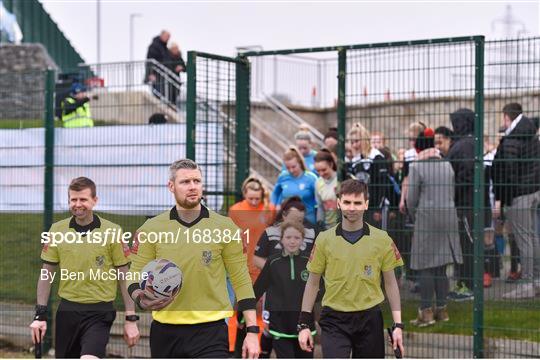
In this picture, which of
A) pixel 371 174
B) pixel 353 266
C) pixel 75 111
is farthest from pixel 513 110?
pixel 75 111

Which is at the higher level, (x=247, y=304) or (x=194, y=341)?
(x=247, y=304)

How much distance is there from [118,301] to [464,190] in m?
4.31

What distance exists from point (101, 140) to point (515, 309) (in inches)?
213

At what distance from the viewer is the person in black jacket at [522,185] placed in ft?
36.7

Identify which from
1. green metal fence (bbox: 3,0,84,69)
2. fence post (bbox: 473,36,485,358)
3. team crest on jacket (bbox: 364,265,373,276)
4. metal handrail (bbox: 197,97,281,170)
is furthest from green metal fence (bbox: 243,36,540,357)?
green metal fence (bbox: 3,0,84,69)

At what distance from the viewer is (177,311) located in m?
8.59

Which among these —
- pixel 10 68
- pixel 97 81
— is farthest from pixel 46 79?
pixel 10 68

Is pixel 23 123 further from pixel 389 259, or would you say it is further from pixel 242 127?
pixel 389 259

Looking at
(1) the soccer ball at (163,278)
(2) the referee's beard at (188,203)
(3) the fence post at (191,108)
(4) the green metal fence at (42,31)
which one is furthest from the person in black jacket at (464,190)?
(4) the green metal fence at (42,31)

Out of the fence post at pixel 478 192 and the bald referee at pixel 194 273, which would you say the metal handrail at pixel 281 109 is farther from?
the bald referee at pixel 194 273

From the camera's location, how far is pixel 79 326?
1030cm

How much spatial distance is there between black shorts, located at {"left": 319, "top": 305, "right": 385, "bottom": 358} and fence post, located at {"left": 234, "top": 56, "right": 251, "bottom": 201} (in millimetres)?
3828

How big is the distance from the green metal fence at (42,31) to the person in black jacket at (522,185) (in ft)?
55.4

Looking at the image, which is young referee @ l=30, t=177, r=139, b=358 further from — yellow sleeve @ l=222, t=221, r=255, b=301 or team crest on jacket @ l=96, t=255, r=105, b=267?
yellow sleeve @ l=222, t=221, r=255, b=301
